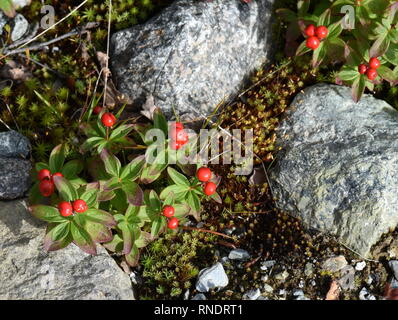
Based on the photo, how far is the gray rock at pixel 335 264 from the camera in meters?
4.41

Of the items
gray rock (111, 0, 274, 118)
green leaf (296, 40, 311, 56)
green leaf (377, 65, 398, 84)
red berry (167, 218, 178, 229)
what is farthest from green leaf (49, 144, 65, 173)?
green leaf (377, 65, 398, 84)

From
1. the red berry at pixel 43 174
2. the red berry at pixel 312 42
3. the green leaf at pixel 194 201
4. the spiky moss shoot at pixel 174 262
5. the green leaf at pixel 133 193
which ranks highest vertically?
the red berry at pixel 312 42

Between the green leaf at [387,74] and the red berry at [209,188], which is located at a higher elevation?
the green leaf at [387,74]

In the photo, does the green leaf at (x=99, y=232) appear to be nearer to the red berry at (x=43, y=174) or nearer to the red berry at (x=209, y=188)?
the red berry at (x=43, y=174)

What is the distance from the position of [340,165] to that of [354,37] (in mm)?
1396

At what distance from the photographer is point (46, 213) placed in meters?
3.96

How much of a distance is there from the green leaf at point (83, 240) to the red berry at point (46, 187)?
37 cm

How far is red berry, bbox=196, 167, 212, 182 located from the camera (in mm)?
4184

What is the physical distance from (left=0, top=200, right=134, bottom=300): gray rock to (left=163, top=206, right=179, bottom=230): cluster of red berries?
26.8 inches

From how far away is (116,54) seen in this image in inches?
208

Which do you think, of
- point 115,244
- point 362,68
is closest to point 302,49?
point 362,68

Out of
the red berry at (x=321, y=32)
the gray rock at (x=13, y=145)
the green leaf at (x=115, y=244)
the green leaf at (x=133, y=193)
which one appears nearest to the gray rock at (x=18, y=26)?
the gray rock at (x=13, y=145)

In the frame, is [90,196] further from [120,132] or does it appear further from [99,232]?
[120,132]

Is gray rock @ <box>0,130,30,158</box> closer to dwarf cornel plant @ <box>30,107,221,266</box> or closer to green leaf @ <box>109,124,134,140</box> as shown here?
dwarf cornel plant @ <box>30,107,221,266</box>
